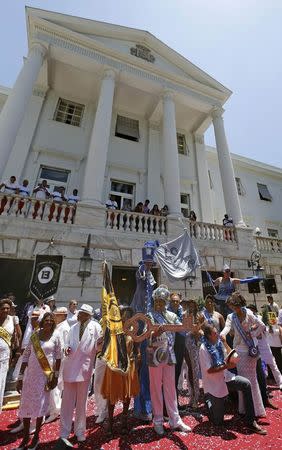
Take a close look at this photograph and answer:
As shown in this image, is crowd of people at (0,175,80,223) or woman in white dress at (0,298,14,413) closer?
woman in white dress at (0,298,14,413)

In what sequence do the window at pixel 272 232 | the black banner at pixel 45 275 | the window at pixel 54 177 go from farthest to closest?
the window at pixel 272 232, the window at pixel 54 177, the black banner at pixel 45 275

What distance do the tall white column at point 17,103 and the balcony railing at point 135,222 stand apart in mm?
4067

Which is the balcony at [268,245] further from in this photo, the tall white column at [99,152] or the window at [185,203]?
the tall white column at [99,152]

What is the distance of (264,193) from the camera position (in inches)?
738

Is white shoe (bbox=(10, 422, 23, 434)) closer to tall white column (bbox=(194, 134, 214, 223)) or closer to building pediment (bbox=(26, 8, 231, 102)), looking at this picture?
tall white column (bbox=(194, 134, 214, 223))

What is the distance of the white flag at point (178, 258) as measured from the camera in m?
7.61

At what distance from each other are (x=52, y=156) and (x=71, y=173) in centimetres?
123

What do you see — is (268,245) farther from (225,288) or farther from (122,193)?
(122,193)

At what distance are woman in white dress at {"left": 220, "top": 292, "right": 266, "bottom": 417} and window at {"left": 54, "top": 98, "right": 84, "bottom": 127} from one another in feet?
41.0

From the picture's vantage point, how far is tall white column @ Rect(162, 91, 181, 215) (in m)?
10.5

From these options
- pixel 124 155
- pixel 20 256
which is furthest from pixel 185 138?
pixel 20 256

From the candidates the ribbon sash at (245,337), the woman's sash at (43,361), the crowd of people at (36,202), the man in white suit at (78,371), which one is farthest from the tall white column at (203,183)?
the woman's sash at (43,361)

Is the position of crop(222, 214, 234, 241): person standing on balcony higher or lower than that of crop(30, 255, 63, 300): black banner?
higher

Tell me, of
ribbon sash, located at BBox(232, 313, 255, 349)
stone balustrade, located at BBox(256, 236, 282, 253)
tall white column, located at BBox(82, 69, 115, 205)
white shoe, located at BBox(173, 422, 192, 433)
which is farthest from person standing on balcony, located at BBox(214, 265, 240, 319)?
stone balustrade, located at BBox(256, 236, 282, 253)
